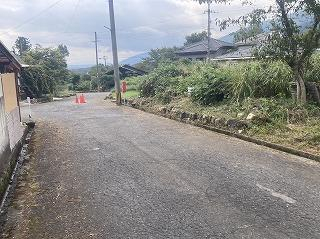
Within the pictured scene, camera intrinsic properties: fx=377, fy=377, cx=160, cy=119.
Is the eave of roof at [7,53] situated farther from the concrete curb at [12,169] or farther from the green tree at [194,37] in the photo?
the green tree at [194,37]

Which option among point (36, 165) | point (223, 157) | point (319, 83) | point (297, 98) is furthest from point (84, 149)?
point (319, 83)

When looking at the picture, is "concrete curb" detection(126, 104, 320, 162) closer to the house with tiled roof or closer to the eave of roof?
the eave of roof

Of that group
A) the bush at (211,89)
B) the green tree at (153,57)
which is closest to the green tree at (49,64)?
the green tree at (153,57)

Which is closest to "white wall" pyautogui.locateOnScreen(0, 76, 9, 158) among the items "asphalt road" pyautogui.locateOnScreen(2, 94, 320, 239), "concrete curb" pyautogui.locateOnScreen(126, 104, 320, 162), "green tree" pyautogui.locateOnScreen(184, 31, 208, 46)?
"asphalt road" pyautogui.locateOnScreen(2, 94, 320, 239)

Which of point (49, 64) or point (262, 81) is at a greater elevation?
point (49, 64)

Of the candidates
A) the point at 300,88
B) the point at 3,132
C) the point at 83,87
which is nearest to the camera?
the point at 3,132

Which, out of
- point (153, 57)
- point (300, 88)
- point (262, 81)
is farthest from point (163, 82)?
point (153, 57)

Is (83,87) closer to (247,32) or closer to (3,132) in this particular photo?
(247,32)

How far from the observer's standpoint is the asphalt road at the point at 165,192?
16.1ft

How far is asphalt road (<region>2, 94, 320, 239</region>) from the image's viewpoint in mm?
4922

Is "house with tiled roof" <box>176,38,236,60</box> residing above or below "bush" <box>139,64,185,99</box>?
above

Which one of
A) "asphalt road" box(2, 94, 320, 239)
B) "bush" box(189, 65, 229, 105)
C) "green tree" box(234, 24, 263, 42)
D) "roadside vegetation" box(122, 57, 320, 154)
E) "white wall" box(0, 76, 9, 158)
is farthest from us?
"bush" box(189, 65, 229, 105)

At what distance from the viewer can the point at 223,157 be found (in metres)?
8.55

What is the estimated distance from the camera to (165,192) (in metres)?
6.28
